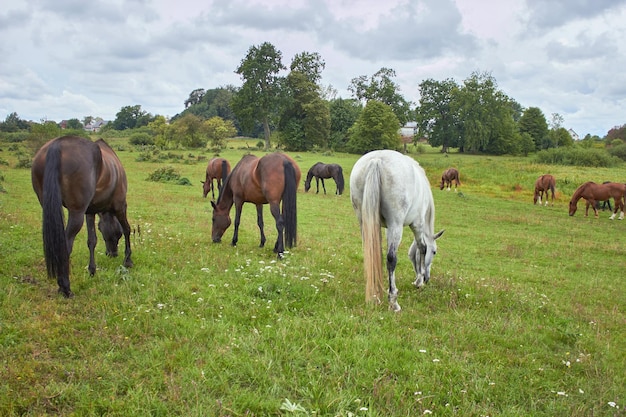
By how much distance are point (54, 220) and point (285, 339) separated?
3094 millimetres

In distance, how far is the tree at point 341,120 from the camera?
7034 cm

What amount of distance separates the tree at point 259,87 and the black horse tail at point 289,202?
2043 inches

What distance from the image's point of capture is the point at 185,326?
171 inches

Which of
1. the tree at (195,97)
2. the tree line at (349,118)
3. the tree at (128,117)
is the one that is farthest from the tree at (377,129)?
the tree at (195,97)

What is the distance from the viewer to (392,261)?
5.70 m

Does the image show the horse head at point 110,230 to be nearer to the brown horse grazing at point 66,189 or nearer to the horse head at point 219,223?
the brown horse grazing at point 66,189

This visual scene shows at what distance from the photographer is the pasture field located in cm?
321

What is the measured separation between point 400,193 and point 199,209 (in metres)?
11.8

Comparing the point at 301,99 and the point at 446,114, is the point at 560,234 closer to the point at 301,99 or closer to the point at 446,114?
the point at 301,99

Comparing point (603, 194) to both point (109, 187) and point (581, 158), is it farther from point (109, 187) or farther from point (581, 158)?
point (581, 158)

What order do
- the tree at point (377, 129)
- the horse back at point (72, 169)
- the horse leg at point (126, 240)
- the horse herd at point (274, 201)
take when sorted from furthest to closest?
1. the tree at point (377, 129)
2. the horse leg at point (126, 240)
3. the horse back at point (72, 169)
4. the horse herd at point (274, 201)

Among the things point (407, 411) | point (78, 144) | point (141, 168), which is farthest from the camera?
point (141, 168)

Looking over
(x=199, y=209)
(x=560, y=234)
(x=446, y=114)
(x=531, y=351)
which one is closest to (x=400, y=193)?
(x=531, y=351)

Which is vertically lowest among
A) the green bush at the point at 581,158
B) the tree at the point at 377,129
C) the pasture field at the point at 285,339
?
the pasture field at the point at 285,339
